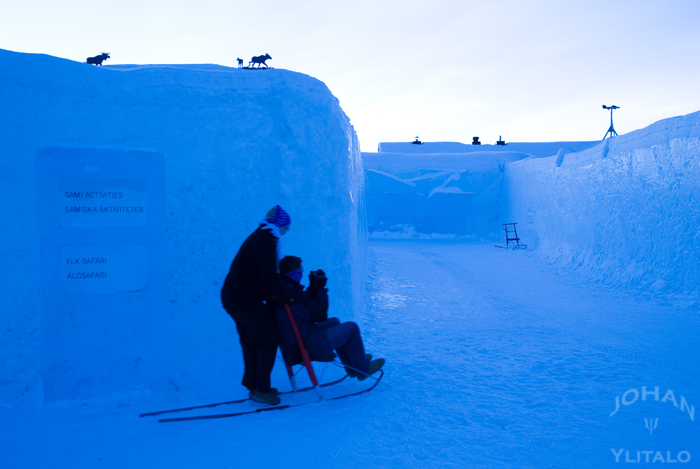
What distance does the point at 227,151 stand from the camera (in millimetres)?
4176

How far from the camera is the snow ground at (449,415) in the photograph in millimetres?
2668

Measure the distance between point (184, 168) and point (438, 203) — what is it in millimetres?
16593

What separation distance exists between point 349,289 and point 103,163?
2.82 m

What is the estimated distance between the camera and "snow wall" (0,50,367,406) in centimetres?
358

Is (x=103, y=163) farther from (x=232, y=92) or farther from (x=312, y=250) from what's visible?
(x=312, y=250)

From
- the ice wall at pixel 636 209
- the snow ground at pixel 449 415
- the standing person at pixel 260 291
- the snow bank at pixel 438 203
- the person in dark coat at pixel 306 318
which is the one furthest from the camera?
the snow bank at pixel 438 203

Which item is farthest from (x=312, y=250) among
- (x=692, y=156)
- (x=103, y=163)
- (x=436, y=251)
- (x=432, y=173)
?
(x=432, y=173)

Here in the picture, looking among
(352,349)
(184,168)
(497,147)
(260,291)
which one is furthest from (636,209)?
(497,147)

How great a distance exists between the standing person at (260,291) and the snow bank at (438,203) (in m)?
16.4

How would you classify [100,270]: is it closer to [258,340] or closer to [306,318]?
[258,340]

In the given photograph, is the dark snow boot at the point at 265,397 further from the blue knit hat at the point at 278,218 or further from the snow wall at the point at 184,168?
the blue knit hat at the point at 278,218

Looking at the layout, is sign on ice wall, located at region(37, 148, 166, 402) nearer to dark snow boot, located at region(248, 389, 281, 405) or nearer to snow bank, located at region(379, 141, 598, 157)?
dark snow boot, located at region(248, 389, 281, 405)

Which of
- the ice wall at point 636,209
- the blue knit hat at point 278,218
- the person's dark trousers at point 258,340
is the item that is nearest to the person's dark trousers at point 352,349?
the person's dark trousers at point 258,340

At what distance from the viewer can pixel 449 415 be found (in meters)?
3.21
